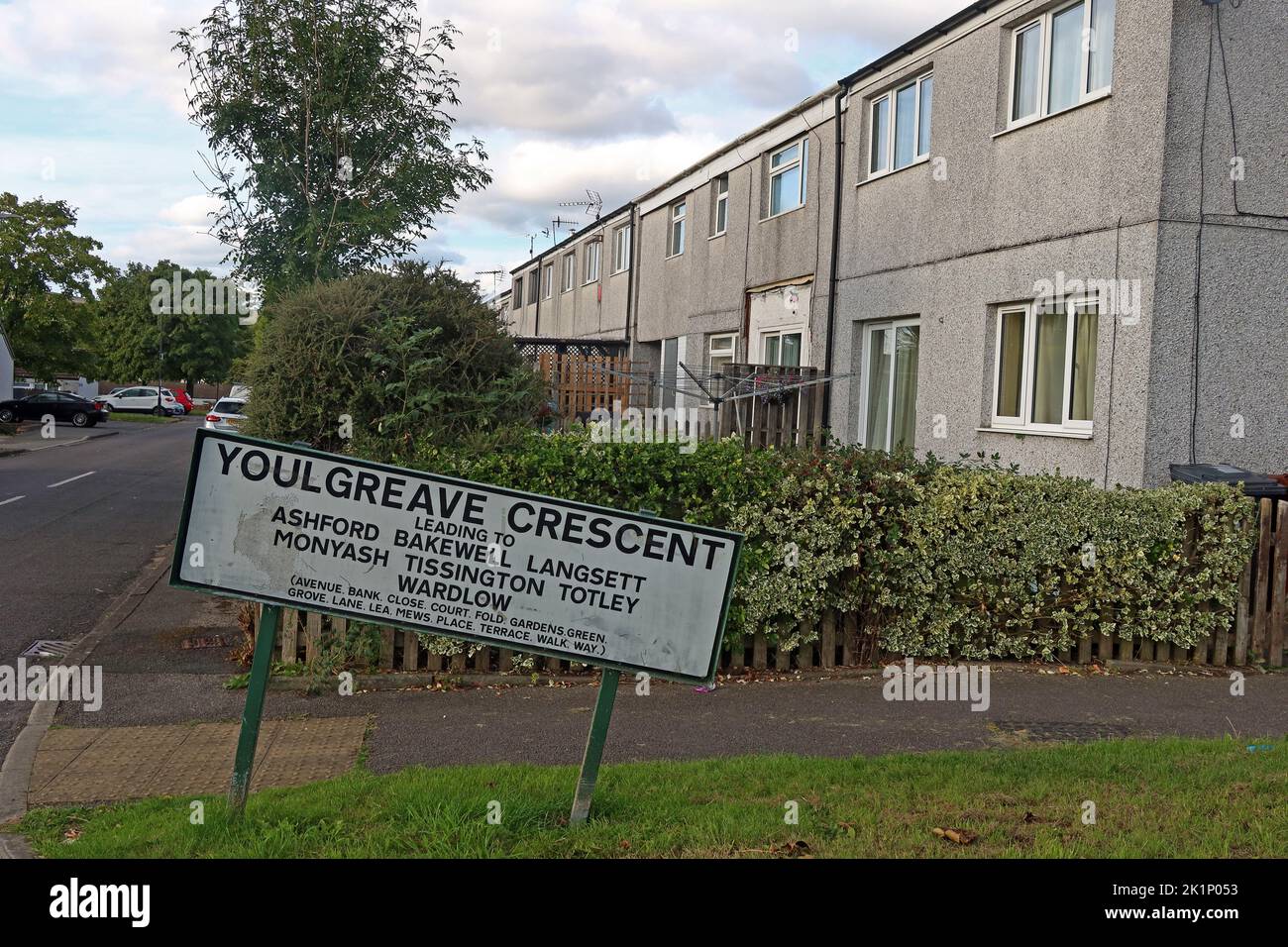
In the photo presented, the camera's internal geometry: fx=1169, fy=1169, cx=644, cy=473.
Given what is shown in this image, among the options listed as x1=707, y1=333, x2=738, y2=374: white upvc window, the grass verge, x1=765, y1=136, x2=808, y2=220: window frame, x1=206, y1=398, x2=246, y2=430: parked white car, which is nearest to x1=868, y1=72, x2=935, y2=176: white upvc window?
x1=765, y1=136, x2=808, y2=220: window frame

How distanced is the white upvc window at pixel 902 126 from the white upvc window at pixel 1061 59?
1.55m

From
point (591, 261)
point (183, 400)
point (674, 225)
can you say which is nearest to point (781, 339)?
point (674, 225)

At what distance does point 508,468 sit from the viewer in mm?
8148

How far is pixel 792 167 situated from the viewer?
18.1 metres

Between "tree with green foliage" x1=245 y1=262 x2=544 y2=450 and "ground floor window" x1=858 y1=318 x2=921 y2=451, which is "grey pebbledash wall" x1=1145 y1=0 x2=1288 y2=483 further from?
"tree with green foliage" x1=245 y1=262 x2=544 y2=450

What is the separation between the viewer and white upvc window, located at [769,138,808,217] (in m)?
17.5


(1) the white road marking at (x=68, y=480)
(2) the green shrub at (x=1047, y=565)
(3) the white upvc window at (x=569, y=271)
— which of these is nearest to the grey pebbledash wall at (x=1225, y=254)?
(2) the green shrub at (x=1047, y=565)

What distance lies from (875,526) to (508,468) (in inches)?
104

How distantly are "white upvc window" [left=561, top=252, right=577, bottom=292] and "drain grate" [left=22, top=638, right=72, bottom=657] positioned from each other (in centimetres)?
2727

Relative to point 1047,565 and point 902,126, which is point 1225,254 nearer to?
point 1047,565

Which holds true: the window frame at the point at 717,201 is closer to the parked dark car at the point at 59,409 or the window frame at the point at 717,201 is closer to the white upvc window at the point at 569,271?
the white upvc window at the point at 569,271

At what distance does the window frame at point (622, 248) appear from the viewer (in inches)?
1128

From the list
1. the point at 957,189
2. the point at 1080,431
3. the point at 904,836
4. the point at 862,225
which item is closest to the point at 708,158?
the point at 862,225
